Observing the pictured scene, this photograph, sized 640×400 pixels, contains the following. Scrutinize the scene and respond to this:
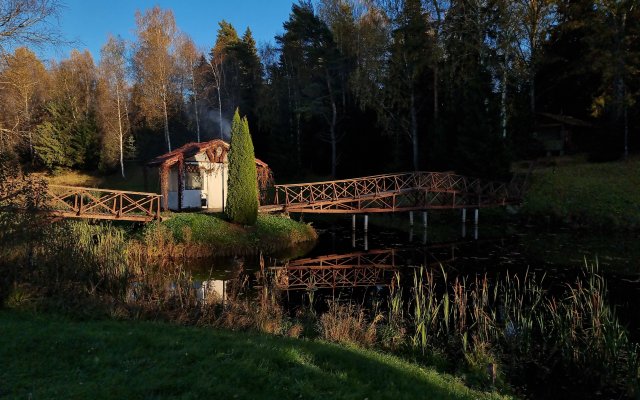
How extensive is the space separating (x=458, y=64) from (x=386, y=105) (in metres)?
5.27

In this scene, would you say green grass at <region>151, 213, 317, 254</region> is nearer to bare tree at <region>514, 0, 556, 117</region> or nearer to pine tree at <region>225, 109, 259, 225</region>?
pine tree at <region>225, 109, 259, 225</region>

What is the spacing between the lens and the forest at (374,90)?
Result: 81.8 feet

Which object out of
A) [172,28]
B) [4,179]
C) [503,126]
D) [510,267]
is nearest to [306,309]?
[4,179]

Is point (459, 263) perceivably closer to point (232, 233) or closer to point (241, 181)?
point (232, 233)

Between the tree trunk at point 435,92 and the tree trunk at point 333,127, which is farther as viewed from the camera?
the tree trunk at point 333,127

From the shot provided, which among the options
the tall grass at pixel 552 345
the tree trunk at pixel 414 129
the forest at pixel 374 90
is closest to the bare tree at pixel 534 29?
the forest at pixel 374 90

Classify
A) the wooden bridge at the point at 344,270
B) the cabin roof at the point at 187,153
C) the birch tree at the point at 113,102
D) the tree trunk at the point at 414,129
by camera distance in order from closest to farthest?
the wooden bridge at the point at 344,270, the cabin roof at the point at 187,153, the tree trunk at the point at 414,129, the birch tree at the point at 113,102

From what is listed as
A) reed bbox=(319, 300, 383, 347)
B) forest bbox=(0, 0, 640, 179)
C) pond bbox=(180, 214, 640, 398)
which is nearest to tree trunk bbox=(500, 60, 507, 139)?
forest bbox=(0, 0, 640, 179)

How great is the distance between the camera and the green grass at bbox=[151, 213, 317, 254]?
52.9 feet

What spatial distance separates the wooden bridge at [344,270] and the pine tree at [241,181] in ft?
11.3

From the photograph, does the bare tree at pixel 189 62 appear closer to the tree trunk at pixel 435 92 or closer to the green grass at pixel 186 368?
the tree trunk at pixel 435 92

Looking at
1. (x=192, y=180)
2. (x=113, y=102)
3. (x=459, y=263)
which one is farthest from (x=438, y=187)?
(x=113, y=102)

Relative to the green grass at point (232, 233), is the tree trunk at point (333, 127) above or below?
above

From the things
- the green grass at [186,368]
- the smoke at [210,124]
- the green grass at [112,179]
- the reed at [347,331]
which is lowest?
the reed at [347,331]
